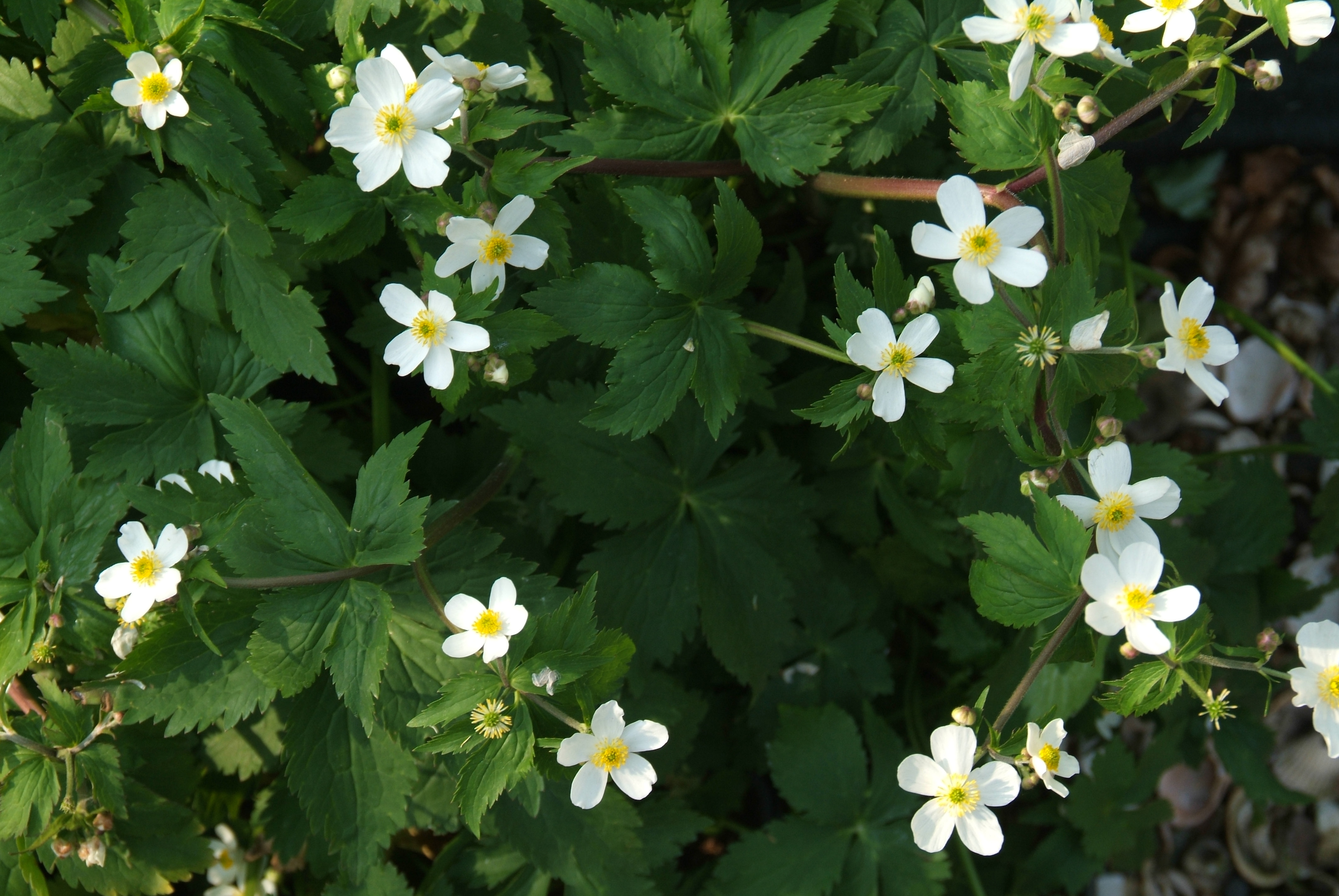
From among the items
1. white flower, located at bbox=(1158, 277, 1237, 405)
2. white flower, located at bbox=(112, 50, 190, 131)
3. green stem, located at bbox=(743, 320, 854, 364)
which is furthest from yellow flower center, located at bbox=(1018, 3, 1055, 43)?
white flower, located at bbox=(112, 50, 190, 131)

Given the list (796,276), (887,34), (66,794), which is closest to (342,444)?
(66,794)

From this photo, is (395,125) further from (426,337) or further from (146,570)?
(146,570)

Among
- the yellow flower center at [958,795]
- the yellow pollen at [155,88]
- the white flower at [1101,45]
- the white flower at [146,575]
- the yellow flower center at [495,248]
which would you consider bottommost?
the yellow flower center at [958,795]

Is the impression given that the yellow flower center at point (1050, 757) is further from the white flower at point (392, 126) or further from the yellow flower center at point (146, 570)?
the yellow flower center at point (146, 570)

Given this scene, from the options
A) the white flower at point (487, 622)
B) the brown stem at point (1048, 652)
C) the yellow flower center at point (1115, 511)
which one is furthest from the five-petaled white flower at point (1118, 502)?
the white flower at point (487, 622)

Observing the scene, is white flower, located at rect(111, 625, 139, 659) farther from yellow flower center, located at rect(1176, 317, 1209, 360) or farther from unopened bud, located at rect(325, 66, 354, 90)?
yellow flower center, located at rect(1176, 317, 1209, 360)

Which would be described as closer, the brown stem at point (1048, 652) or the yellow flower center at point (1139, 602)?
the yellow flower center at point (1139, 602)

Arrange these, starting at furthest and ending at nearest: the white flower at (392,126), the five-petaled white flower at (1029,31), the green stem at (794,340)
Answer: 1. the green stem at (794,340)
2. the white flower at (392,126)
3. the five-petaled white flower at (1029,31)
